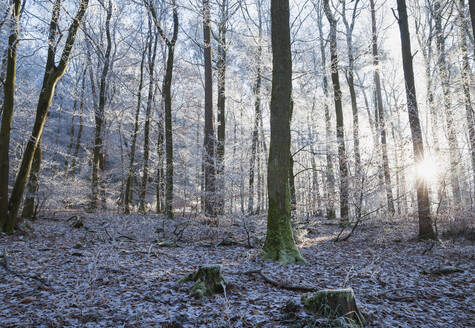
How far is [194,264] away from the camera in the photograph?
580 cm

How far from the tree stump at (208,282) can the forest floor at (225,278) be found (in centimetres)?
13

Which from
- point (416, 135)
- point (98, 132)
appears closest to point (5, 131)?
point (98, 132)

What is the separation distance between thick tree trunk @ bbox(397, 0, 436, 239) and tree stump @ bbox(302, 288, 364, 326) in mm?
6521

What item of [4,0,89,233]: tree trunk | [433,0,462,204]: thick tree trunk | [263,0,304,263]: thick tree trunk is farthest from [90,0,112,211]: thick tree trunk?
[433,0,462,204]: thick tree trunk

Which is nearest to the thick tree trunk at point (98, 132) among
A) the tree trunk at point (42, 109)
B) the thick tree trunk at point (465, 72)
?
the tree trunk at point (42, 109)

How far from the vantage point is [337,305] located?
2988 mm

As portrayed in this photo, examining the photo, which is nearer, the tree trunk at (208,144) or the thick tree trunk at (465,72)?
the tree trunk at (208,144)

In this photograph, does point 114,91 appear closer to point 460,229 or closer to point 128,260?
point 128,260

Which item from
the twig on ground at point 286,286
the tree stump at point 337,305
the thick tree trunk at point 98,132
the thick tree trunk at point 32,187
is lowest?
the twig on ground at point 286,286

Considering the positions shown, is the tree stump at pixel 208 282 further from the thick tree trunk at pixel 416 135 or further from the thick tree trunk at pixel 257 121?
the thick tree trunk at pixel 257 121

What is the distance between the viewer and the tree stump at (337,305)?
116 inches

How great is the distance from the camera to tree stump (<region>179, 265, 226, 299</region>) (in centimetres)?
391

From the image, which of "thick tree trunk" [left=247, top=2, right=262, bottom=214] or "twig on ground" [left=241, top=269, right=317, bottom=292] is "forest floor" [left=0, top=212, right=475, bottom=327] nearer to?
"twig on ground" [left=241, top=269, right=317, bottom=292]

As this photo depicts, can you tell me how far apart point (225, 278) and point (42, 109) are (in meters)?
7.12
